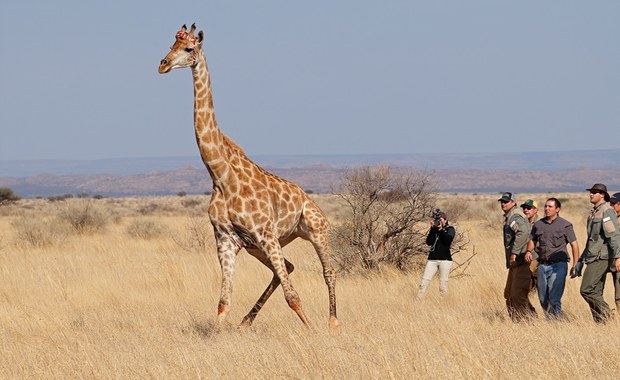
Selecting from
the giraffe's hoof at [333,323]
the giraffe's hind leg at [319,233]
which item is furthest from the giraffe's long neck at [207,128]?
the giraffe's hoof at [333,323]

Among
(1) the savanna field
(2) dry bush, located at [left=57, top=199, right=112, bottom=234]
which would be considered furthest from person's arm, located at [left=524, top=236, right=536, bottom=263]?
(2) dry bush, located at [left=57, top=199, right=112, bottom=234]

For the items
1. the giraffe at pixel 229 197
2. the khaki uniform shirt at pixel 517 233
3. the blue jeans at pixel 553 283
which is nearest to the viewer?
the giraffe at pixel 229 197

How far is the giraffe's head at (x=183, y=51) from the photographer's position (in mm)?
9711

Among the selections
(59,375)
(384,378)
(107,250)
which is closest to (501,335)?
(384,378)

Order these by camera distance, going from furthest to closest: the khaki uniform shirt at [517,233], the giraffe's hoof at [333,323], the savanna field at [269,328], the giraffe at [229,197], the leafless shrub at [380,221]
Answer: the leafless shrub at [380,221]
the khaki uniform shirt at [517,233]
the giraffe's hoof at [333,323]
the giraffe at [229,197]
the savanna field at [269,328]

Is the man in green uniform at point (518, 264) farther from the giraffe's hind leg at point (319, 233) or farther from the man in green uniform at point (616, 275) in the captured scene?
the giraffe's hind leg at point (319, 233)

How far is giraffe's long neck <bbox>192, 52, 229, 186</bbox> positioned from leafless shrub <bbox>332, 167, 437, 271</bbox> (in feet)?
20.3

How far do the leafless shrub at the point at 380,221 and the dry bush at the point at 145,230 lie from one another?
11.6 m

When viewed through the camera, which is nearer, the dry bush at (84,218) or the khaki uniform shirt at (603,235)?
the khaki uniform shirt at (603,235)

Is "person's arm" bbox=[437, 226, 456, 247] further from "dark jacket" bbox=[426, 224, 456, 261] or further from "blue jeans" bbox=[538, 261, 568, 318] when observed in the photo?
"blue jeans" bbox=[538, 261, 568, 318]

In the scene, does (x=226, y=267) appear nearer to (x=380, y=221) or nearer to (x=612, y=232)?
(x=612, y=232)

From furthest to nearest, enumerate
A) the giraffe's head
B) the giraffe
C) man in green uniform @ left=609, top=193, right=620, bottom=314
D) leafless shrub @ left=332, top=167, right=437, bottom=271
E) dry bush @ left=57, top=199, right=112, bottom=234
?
1. dry bush @ left=57, top=199, right=112, bottom=234
2. leafless shrub @ left=332, top=167, right=437, bottom=271
3. man in green uniform @ left=609, top=193, right=620, bottom=314
4. the giraffe
5. the giraffe's head

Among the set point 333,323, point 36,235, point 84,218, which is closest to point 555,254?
point 333,323

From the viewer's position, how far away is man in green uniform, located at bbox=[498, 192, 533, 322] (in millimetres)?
10867
